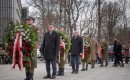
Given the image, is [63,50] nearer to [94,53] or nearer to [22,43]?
[22,43]

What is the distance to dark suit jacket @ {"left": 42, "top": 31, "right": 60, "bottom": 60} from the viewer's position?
12969 millimetres

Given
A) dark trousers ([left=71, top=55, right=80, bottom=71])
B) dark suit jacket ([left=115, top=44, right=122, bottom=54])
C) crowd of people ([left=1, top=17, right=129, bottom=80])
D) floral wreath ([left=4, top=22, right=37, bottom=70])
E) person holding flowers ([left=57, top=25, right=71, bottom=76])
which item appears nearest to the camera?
floral wreath ([left=4, top=22, right=37, bottom=70])

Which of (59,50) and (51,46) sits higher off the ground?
(51,46)

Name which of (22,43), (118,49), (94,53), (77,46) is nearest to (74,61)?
(77,46)

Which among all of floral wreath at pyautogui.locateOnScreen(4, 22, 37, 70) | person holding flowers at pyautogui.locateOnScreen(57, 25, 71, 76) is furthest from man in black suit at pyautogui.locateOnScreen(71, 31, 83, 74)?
floral wreath at pyautogui.locateOnScreen(4, 22, 37, 70)

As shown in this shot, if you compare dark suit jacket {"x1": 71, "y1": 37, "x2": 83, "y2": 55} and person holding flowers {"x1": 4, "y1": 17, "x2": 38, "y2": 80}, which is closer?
person holding flowers {"x1": 4, "y1": 17, "x2": 38, "y2": 80}

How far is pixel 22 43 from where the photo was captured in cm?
1154

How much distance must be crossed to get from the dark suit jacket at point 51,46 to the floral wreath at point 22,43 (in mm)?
1416

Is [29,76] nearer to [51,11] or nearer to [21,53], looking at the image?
[21,53]

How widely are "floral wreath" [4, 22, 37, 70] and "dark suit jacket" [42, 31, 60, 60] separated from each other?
55.7 inches

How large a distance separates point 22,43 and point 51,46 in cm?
168

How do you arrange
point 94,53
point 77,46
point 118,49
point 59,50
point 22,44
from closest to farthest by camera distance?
point 22,44 → point 59,50 → point 77,46 → point 94,53 → point 118,49

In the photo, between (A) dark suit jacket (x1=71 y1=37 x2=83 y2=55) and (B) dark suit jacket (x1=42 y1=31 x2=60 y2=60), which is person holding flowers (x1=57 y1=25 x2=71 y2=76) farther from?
(B) dark suit jacket (x1=42 y1=31 x2=60 y2=60)

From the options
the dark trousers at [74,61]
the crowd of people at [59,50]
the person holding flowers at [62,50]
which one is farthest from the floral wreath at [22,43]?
the dark trousers at [74,61]
